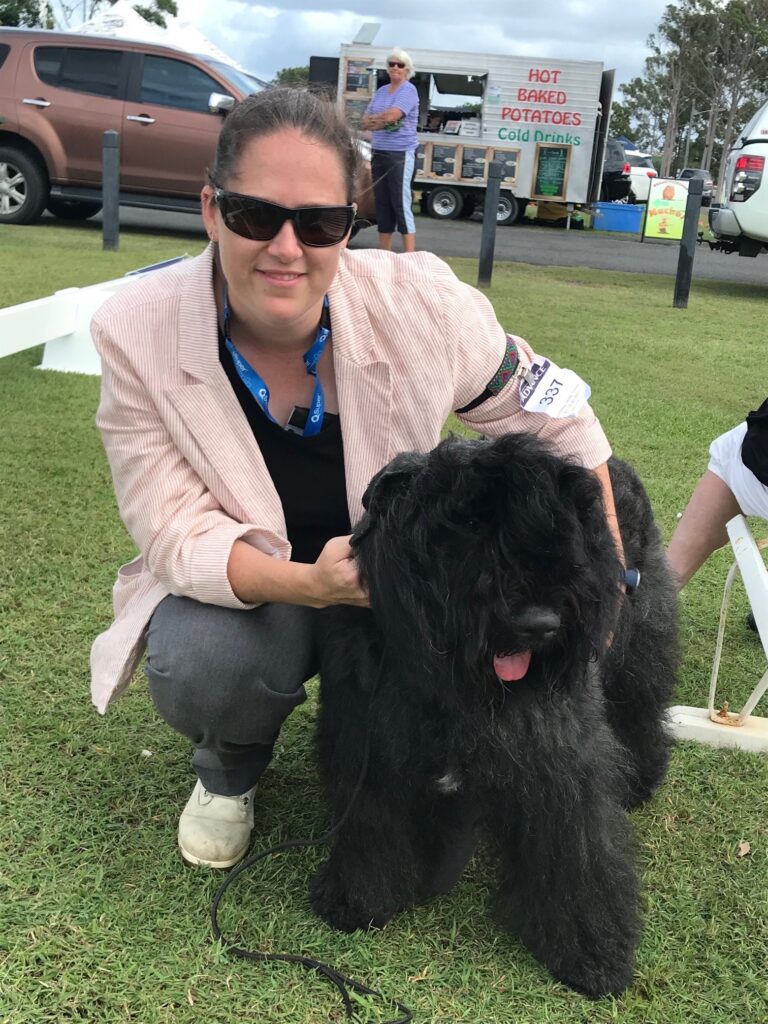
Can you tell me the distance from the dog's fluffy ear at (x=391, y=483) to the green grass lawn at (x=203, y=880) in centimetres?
109

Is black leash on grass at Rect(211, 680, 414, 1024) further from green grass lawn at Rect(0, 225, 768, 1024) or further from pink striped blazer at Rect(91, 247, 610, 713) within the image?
pink striped blazer at Rect(91, 247, 610, 713)

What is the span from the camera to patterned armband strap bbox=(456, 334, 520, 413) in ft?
7.82

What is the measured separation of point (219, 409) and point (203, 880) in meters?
1.16

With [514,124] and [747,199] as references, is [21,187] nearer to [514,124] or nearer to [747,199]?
[747,199]

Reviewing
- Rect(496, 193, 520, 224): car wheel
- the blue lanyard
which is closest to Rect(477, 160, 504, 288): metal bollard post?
the blue lanyard

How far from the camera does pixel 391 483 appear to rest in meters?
1.79

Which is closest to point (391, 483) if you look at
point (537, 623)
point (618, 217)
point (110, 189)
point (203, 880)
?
point (537, 623)

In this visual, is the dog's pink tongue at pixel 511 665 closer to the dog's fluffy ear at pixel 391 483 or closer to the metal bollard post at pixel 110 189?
the dog's fluffy ear at pixel 391 483

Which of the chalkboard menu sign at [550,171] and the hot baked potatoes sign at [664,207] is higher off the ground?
the chalkboard menu sign at [550,171]

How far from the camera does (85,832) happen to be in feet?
8.16

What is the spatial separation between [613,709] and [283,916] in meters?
0.99

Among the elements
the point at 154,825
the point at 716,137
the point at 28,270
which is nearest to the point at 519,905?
the point at 154,825

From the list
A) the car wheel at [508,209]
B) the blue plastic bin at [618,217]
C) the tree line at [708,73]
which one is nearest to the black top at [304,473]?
the car wheel at [508,209]

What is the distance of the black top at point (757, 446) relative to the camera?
3074 millimetres
